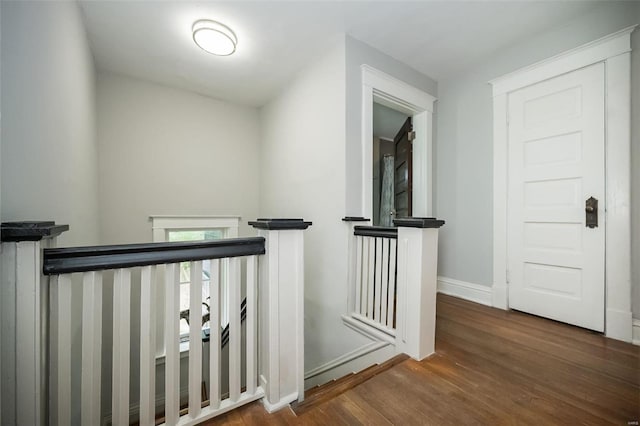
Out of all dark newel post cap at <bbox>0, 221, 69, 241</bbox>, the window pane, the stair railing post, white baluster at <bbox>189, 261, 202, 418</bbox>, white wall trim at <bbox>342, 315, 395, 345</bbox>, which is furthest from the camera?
the window pane

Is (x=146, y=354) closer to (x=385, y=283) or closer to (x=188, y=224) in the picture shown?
(x=385, y=283)

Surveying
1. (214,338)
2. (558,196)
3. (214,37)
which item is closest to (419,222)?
(214,338)

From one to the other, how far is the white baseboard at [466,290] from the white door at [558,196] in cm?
20

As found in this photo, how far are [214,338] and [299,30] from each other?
2406mm

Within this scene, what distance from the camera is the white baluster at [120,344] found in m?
0.95

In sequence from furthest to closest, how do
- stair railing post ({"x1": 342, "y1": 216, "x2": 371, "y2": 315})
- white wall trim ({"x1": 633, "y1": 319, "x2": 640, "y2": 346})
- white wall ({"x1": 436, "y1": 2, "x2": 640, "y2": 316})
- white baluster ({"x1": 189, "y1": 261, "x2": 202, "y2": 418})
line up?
white wall ({"x1": 436, "y1": 2, "x2": 640, "y2": 316}) → stair railing post ({"x1": 342, "y1": 216, "x2": 371, "y2": 315}) → white wall trim ({"x1": 633, "y1": 319, "x2": 640, "y2": 346}) → white baluster ({"x1": 189, "y1": 261, "x2": 202, "y2": 418})

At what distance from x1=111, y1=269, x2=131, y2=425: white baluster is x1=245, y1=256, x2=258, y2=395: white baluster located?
0.47 metres

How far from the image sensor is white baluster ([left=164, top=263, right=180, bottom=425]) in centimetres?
103

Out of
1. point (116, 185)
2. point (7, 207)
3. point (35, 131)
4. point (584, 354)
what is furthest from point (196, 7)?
point (584, 354)

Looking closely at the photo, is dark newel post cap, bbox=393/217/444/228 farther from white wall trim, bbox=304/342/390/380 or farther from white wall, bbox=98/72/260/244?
white wall, bbox=98/72/260/244

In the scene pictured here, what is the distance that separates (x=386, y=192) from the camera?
13.6 ft

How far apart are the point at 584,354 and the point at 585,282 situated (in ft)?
2.01

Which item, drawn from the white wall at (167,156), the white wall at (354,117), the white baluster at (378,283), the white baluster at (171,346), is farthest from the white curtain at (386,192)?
the white baluster at (171,346)

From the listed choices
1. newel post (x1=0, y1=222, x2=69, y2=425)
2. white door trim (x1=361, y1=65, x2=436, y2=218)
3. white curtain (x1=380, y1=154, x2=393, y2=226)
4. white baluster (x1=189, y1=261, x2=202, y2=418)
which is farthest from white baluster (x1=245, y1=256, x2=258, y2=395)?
white curtain (x1=380, y1=154, x2=393, y2=226)
